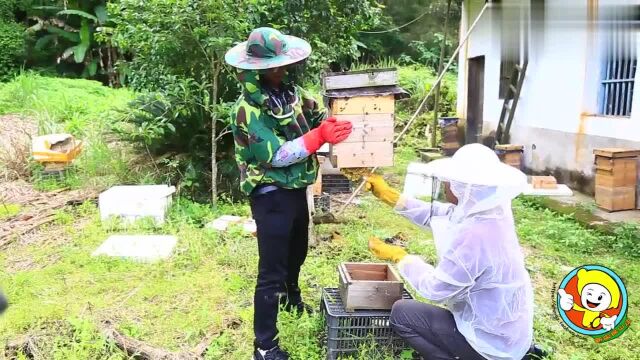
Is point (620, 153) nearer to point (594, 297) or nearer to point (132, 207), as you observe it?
point (594, 297)

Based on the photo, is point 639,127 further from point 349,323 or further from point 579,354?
point 349,323

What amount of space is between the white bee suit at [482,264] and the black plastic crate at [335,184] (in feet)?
14.4

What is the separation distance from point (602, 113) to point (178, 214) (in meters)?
5.40

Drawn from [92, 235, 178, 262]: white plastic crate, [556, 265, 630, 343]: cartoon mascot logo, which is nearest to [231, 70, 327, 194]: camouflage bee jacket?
[556, 265, 630, 343]: cartoon mascot logo

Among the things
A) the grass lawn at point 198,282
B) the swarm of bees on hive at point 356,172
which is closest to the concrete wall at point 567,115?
the grass lawn at point 198,282

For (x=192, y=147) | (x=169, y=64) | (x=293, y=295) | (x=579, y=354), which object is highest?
(x=169, y=64)

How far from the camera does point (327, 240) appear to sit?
5098mm

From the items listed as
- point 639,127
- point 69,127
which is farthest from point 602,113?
point 69,127

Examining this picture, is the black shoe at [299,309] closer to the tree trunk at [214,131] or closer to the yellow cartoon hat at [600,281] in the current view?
the yellow cartoon hat at [600,281]

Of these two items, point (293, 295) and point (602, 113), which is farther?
point (602, 113)

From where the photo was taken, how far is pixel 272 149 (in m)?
2.72

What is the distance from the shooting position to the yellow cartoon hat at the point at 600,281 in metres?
3.13

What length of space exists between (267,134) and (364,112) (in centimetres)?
78

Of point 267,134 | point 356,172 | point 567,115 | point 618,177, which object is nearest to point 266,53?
point 267,134
